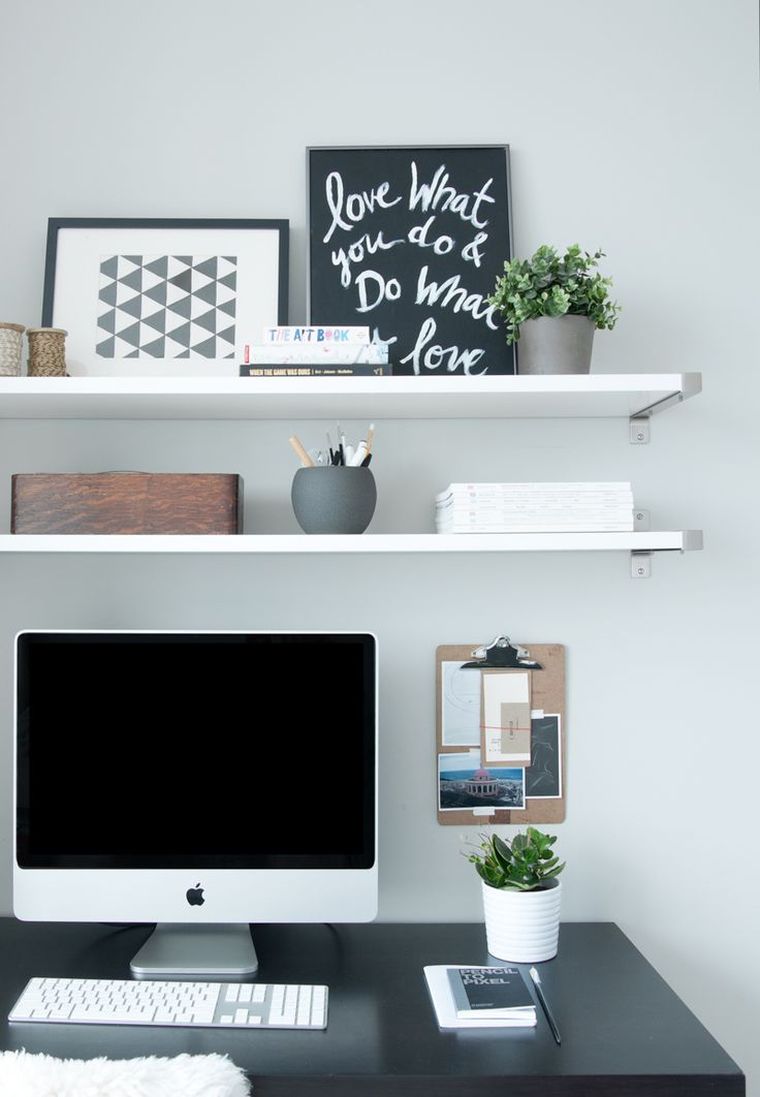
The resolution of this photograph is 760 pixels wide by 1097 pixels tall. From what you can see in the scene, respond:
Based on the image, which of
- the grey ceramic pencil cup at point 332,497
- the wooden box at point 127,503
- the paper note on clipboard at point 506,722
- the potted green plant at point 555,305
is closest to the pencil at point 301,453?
the grey ceramic pencil cup at point 332,497

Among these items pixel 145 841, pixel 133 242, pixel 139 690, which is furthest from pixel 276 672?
pixel 133 242

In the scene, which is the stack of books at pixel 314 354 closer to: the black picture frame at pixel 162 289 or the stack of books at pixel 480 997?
the black picture frame at pixel 162 289

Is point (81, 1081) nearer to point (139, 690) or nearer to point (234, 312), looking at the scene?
point (139, 690)

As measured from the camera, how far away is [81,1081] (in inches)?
46.7

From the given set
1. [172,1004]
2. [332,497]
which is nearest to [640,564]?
[332,497]

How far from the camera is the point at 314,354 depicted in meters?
1.62

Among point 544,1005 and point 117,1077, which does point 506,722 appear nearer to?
point 544,1005

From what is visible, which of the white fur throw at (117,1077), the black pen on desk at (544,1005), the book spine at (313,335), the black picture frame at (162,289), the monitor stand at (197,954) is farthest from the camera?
the black picture frame at (162,289)

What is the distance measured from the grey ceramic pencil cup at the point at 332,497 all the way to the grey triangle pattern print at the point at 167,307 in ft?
1.04

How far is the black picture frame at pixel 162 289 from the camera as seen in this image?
1.81 m

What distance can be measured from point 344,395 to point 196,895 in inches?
31.8

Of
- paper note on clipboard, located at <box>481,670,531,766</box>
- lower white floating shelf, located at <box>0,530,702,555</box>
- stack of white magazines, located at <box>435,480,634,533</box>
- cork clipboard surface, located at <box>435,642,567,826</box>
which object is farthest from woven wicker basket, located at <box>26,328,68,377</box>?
paper note on clipboard, located at <box>481,670,531,766</box>

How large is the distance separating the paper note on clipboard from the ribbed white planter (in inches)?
10.6

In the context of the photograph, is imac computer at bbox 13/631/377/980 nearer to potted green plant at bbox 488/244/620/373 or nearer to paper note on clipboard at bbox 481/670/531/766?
paper note on clipboard at bbox 481/670/531/766
